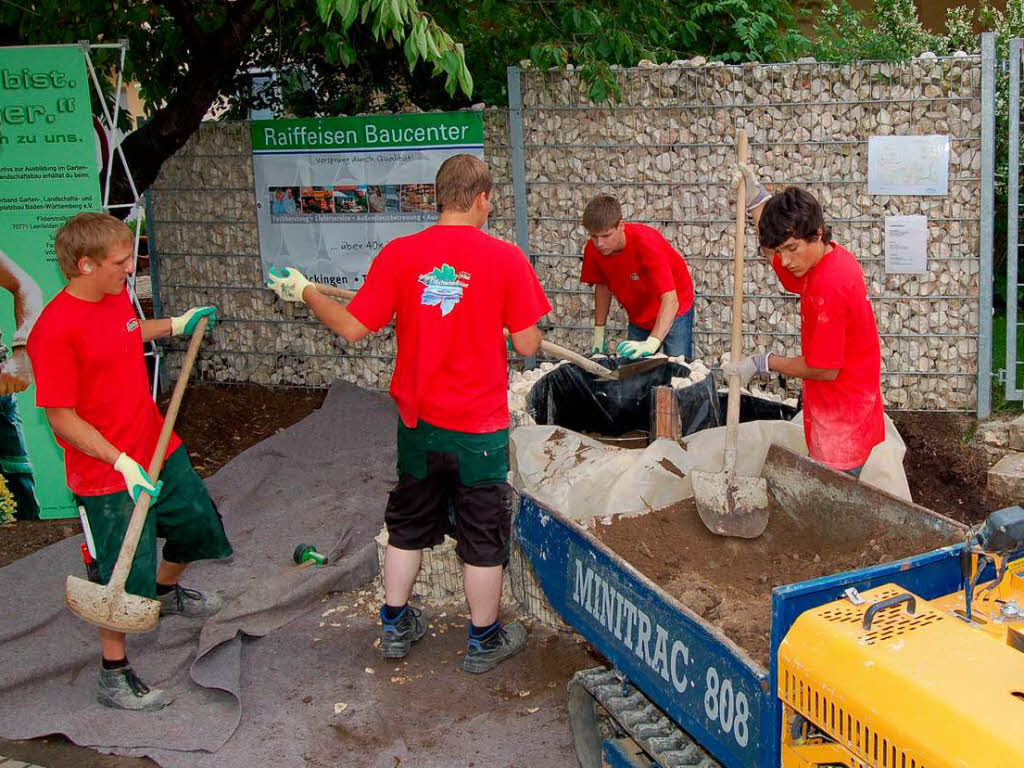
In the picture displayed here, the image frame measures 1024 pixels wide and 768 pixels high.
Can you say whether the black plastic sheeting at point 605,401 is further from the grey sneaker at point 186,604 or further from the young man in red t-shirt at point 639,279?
the grey sneaker at point 186,604

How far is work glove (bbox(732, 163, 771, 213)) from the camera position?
4.52 metres

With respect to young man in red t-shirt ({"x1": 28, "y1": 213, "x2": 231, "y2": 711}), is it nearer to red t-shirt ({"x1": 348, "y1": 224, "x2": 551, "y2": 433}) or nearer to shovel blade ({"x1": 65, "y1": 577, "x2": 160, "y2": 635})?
shovel blade ({"x1": 65, "y1": 577, "x2": 160, "y2": 635})

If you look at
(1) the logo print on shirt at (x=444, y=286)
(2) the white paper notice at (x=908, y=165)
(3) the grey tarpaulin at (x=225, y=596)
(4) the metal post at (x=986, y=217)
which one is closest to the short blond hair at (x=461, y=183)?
(1) the logo print on shirt at (x=444, y=286)

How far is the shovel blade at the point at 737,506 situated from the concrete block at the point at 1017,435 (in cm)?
322

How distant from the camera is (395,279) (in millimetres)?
4004

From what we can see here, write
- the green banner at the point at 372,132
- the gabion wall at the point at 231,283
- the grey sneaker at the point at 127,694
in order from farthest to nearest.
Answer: the gabion wall at the point at 231,283, the green banner at the point at 372,132, the grey sneaker at the point at 127,694

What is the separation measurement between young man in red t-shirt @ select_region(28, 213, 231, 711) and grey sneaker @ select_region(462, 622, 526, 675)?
1200 mm

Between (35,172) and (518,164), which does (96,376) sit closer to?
(35,172)

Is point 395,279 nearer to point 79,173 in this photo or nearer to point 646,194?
point 79,173

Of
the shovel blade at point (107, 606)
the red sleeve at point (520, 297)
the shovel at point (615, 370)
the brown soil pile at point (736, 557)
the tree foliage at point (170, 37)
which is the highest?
the tree foliage at point (170, 37)

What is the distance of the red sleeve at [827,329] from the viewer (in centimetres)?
378

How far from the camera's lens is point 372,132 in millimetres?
7711

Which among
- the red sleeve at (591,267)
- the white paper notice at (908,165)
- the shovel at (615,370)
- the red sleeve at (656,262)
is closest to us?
the shovel at (615,370)

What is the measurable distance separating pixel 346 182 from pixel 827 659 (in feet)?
20.8
